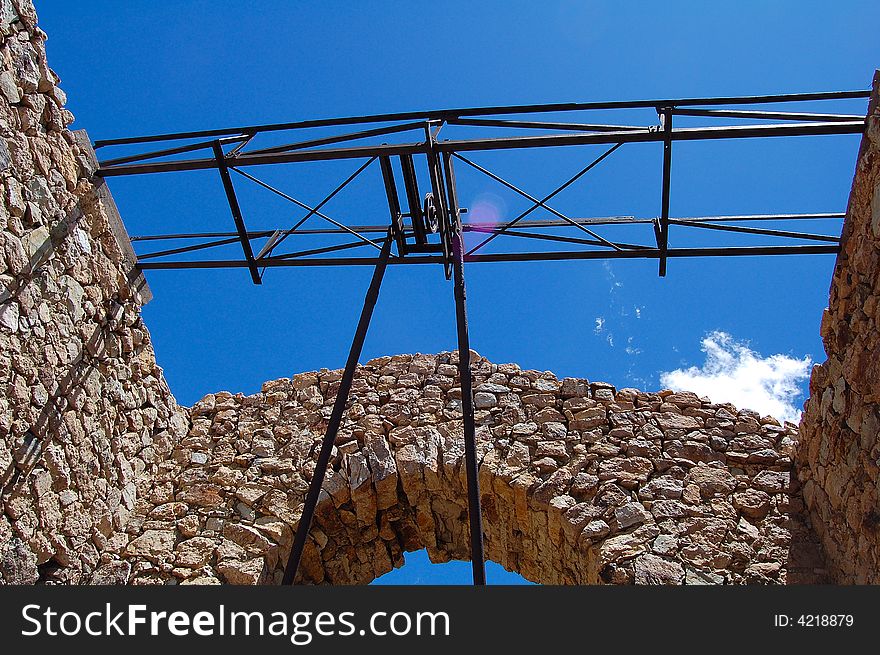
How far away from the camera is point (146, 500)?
6.86 m

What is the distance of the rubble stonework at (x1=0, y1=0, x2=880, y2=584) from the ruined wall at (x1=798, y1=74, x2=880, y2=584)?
21 millimetres

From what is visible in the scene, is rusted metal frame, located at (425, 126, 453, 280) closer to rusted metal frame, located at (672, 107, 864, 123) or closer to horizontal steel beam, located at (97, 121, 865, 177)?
horizontal steel beam, located at (97, 121, 865, 177)

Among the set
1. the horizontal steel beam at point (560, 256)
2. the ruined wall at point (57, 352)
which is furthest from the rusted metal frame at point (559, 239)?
the ruined wall at point (57, 352)

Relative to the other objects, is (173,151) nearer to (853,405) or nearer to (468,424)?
(468,424)

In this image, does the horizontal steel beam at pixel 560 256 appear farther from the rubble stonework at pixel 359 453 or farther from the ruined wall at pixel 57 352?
the ruined wall at pixel 57 352

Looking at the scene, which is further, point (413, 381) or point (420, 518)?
point (413, 381)

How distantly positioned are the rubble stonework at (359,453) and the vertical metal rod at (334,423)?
1.17 meters

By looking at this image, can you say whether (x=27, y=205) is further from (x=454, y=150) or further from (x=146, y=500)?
(x=454, y=150)

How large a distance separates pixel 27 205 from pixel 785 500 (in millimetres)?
6544

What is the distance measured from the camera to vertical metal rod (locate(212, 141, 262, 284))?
21.2 feet

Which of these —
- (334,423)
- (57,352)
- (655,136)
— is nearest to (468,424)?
(334,423)

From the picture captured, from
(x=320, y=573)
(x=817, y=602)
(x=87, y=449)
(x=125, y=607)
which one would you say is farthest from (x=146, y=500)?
(x=817, y=602)

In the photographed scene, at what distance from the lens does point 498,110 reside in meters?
6.44

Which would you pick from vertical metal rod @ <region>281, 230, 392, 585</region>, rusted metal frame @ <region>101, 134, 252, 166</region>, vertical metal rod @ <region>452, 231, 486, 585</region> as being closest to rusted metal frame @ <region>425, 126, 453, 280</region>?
vertical metal rod @ <region>452, 231, 486, 585</region>
